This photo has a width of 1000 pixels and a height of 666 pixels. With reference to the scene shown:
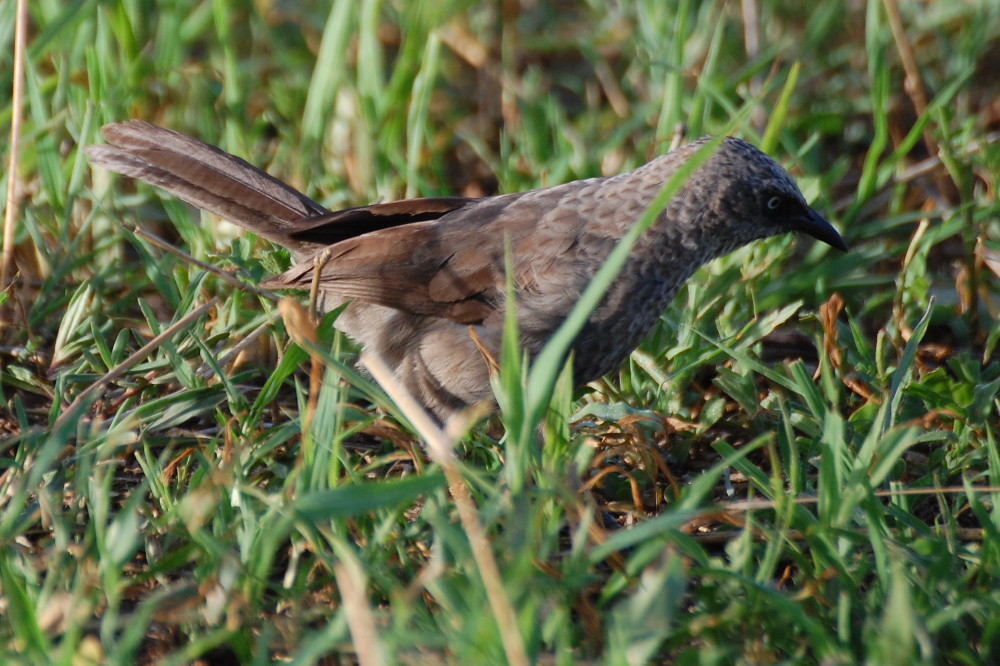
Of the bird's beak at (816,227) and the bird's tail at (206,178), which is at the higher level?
the bird's tail at (206,178)

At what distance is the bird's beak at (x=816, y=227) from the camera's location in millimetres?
4133

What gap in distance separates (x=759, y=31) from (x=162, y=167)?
11.1 ft

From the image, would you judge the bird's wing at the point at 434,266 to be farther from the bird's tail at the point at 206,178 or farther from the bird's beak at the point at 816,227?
the bird's beak at the point at 816,227

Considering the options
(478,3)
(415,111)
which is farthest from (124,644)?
(478,3)

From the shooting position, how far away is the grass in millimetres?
2455

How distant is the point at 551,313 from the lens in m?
3.82

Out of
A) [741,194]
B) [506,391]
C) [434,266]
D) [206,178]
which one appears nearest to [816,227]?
[741,194]

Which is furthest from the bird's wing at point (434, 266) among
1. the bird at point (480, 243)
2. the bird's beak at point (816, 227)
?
the bird's beak at point (816, 227)

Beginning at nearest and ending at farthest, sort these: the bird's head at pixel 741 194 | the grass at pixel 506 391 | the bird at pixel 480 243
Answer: the grass at pixel 506 391 < the bird at pixel 480 243 < the bird's head at pixel 741 194

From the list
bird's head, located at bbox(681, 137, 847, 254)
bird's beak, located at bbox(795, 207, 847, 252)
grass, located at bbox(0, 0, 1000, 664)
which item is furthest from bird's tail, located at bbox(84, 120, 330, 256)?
bird's beak, located at bbox(795, 207, 847, 252)

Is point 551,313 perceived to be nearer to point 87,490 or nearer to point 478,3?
point 87,490

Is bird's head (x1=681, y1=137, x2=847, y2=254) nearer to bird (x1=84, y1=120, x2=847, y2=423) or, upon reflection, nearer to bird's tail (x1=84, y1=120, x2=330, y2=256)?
bird (x1=84, y1=120, x2=847, y2=423)

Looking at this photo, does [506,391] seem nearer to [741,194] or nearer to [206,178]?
[741,194]

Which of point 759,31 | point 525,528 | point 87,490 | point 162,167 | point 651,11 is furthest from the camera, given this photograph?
point 759,31
